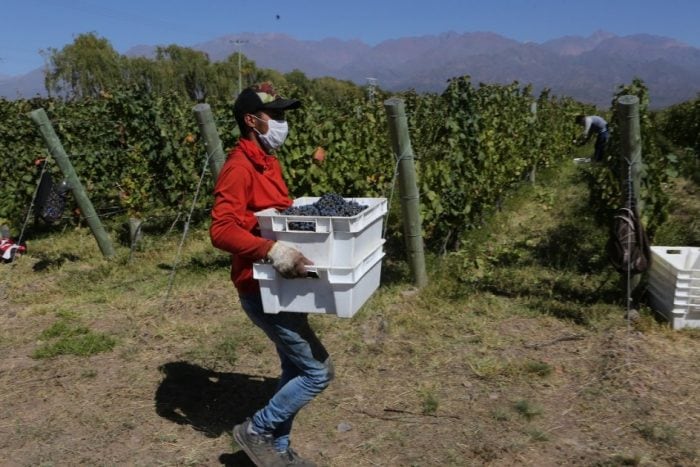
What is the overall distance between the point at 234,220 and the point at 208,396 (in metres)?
1.78

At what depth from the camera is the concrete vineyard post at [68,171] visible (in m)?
5.97

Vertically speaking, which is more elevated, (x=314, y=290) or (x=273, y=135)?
(x=273, y=135)

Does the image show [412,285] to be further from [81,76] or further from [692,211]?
[81,76]

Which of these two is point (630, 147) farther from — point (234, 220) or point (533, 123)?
point (533, 123)

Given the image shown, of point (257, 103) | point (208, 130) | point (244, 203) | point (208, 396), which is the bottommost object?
point (208, 396)

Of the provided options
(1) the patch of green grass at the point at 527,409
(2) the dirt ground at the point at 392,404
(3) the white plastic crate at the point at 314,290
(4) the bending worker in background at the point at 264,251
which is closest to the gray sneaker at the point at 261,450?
(4) the bending worker in background at the point at 264,251

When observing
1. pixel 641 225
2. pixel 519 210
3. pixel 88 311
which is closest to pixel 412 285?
pixel 641 225

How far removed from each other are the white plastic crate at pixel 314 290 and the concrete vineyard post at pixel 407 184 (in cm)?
220

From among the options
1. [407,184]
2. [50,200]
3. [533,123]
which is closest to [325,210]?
[407,184]

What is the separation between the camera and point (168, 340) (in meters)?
4.45

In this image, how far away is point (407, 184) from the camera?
4586 mm

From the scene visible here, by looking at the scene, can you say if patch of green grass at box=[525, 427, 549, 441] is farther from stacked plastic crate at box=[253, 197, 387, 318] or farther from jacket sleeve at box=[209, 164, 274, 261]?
jacket sleeve at box=[209, 164, 274, 261]

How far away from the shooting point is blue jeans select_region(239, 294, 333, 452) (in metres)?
2.52

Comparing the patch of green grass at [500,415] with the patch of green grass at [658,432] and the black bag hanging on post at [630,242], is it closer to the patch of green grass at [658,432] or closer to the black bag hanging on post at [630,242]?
the patch of green grass at [658,432]
